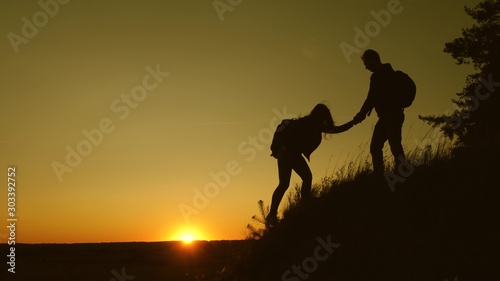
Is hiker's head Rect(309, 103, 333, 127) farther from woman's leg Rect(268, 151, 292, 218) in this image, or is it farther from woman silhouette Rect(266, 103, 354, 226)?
woman's leg Rect(268, 151, 292, 218)

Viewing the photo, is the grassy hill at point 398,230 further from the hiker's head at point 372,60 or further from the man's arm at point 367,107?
the hiker's head at point 372,60

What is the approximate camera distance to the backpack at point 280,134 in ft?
27.4

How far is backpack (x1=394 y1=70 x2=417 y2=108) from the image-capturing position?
756 cm

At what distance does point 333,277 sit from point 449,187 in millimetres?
2002

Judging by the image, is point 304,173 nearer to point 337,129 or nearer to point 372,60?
point 337,129

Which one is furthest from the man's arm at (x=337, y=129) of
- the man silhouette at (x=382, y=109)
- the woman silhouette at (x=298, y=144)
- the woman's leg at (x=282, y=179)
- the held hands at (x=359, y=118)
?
the woman's leg at (x=282, y=179)

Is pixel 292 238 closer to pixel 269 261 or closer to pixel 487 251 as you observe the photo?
pixel 269 261

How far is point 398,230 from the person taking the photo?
6156mm

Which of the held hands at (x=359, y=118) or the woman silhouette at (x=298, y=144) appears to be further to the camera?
the woman silhouette at (x=298, y=144)

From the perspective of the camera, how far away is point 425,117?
2217cm

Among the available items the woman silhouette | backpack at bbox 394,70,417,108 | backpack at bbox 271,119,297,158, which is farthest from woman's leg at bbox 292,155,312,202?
backpack at bbox 394,70,417,108

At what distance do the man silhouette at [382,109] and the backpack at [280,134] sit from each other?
114 centimetres

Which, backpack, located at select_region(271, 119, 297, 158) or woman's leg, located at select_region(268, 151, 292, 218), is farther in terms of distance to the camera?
backpack, located at select_region(271, 119, 297, 158)

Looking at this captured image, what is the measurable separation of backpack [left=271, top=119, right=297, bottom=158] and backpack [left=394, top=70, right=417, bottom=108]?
1735 mm
